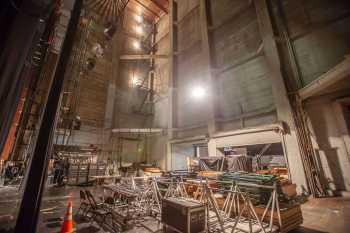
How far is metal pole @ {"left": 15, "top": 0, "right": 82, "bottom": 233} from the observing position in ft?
4.66

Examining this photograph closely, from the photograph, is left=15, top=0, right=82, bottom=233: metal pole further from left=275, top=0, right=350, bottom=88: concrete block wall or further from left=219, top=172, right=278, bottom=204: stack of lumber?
left=275, top=0, right=350, bottom=88: concrete block wall

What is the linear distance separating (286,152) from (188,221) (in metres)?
6.57

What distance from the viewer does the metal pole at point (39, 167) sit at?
142cm

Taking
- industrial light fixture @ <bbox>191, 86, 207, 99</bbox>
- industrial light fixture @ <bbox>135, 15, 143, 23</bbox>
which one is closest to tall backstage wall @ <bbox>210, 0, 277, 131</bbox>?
industrial light fixture @ <bbox>191, 86, 207, 99</bbox>

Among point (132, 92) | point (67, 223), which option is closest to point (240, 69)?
point (67, 223)

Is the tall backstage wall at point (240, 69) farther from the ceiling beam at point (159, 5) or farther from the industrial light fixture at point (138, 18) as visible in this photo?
the industrial light fixture at point (138, 18)

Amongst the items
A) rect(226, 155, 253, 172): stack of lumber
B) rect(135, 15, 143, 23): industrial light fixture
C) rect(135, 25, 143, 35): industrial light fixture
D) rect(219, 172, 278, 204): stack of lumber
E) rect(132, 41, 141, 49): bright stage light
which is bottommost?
rect(219, 172, 278, 204): stack of lumber

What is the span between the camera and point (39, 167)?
1.52 m

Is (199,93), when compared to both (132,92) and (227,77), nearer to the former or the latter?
(227,77)

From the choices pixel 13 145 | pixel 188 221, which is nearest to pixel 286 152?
pixel 188 221

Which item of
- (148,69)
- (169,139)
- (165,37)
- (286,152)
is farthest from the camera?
(148,69)

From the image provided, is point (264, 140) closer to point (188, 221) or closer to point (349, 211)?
point (349, 211)

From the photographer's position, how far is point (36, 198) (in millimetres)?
1475

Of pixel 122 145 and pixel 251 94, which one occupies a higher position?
pixel 251 94
